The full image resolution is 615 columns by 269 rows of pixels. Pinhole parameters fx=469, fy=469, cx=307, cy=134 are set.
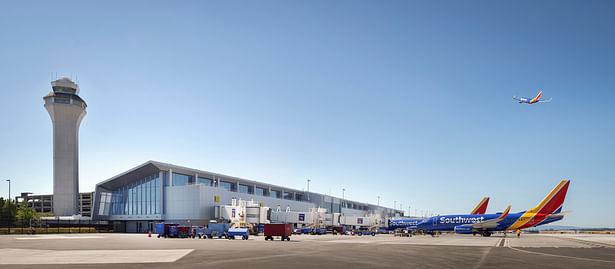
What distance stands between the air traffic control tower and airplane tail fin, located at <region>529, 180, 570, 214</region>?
110m

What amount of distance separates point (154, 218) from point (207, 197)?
12.3 meters

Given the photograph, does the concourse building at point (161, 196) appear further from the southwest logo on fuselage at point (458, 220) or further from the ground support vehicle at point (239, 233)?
the southwest logo on fuselage at point (458, 220)

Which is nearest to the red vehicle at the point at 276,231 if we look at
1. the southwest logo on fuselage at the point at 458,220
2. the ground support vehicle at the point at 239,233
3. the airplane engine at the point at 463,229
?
the ground support vehicle at the point at 239,233

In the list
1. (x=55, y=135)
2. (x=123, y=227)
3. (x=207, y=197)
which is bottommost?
(x=123, y=227)

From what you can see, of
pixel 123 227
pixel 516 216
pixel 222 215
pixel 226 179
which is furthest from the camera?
pixel 226 179

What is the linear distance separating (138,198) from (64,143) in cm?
3543

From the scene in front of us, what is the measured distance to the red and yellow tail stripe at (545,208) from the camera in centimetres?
7369

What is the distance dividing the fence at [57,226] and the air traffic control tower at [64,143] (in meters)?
8.29

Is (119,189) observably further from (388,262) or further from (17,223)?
(388,262)

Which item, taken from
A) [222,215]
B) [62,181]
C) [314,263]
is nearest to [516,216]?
[222,215]

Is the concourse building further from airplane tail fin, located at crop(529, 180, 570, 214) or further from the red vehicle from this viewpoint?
airplane tail fin, located at crop(529, 180, 570, 214)

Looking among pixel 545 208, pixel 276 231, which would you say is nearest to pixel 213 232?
pixel 276 231

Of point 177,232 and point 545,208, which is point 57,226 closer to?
point 177,232

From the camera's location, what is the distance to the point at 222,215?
308ft
